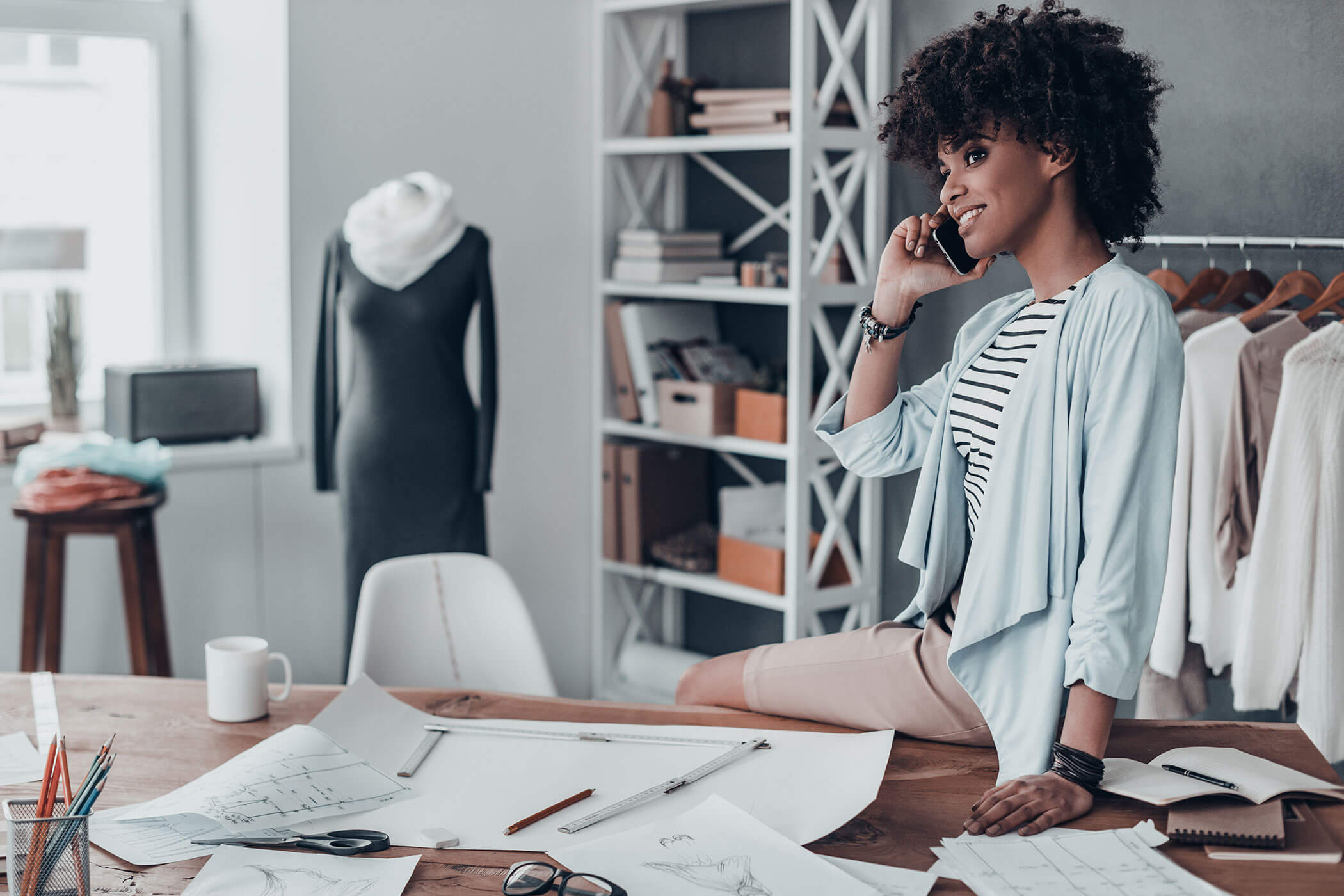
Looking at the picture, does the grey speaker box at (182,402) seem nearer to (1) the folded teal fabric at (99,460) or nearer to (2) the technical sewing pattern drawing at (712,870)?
(1) the folded teal fabric at (99,460)

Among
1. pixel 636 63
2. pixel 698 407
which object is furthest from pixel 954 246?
pixel 636 63

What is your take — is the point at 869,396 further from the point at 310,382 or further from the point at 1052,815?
the point at 310,382

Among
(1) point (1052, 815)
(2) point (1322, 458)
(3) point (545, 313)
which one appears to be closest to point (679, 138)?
(3) point (545, 313)

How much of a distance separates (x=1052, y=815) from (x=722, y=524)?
92.4 inches

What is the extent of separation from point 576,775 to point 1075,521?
62cm

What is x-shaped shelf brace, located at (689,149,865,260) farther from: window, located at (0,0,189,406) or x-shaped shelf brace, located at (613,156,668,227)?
window, located at (0,0,189,406)

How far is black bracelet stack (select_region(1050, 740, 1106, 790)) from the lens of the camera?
1.35 m

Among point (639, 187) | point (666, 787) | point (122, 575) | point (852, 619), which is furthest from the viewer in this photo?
point (639, 187)

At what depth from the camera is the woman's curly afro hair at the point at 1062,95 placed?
4.82 ft

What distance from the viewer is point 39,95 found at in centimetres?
353

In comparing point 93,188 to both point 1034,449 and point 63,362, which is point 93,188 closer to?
point 63,362

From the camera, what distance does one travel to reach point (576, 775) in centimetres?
142

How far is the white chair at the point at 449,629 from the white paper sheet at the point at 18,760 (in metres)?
0.74

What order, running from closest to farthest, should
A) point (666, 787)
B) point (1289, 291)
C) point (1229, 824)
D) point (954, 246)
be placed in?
point (1229, 824), point (666, 787), point (954, 246), point (1289, 291)
